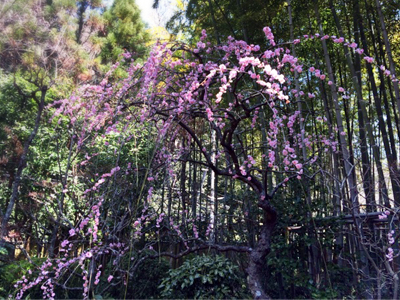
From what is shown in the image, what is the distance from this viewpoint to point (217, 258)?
286 centimetres

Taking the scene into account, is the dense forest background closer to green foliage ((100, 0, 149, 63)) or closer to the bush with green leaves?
the bush with green leaves

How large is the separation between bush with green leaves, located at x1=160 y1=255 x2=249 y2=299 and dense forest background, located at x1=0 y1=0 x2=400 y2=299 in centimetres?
1

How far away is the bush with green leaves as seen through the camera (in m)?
2.63

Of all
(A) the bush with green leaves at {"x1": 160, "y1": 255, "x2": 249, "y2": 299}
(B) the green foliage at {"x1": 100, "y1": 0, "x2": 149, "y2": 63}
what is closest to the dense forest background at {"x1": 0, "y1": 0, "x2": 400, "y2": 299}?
(A) the bush with green leaves at {"x1": 160, "y1": 255, "x2": 249, "y2": 299}

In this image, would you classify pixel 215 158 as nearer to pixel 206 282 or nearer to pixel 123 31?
pixel 206 282

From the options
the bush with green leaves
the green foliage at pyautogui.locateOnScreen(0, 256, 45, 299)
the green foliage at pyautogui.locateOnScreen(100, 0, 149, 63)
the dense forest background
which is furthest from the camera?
the green foliage at pyautogui.locateOnScreen(100, 0, 149, 63)

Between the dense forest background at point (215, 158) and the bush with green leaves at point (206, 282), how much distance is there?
0.01 metres

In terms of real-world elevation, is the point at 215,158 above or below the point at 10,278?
above

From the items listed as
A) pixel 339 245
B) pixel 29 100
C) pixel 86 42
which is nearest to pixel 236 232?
pixel 339 245

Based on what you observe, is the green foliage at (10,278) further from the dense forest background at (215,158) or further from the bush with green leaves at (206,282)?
the bush with green leaves at (206,282)

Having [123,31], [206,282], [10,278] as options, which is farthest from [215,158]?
[123,31]

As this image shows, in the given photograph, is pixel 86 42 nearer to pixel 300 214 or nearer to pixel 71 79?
pixel 71 79

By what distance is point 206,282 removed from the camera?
2686 millimetres

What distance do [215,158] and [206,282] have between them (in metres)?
1.31
